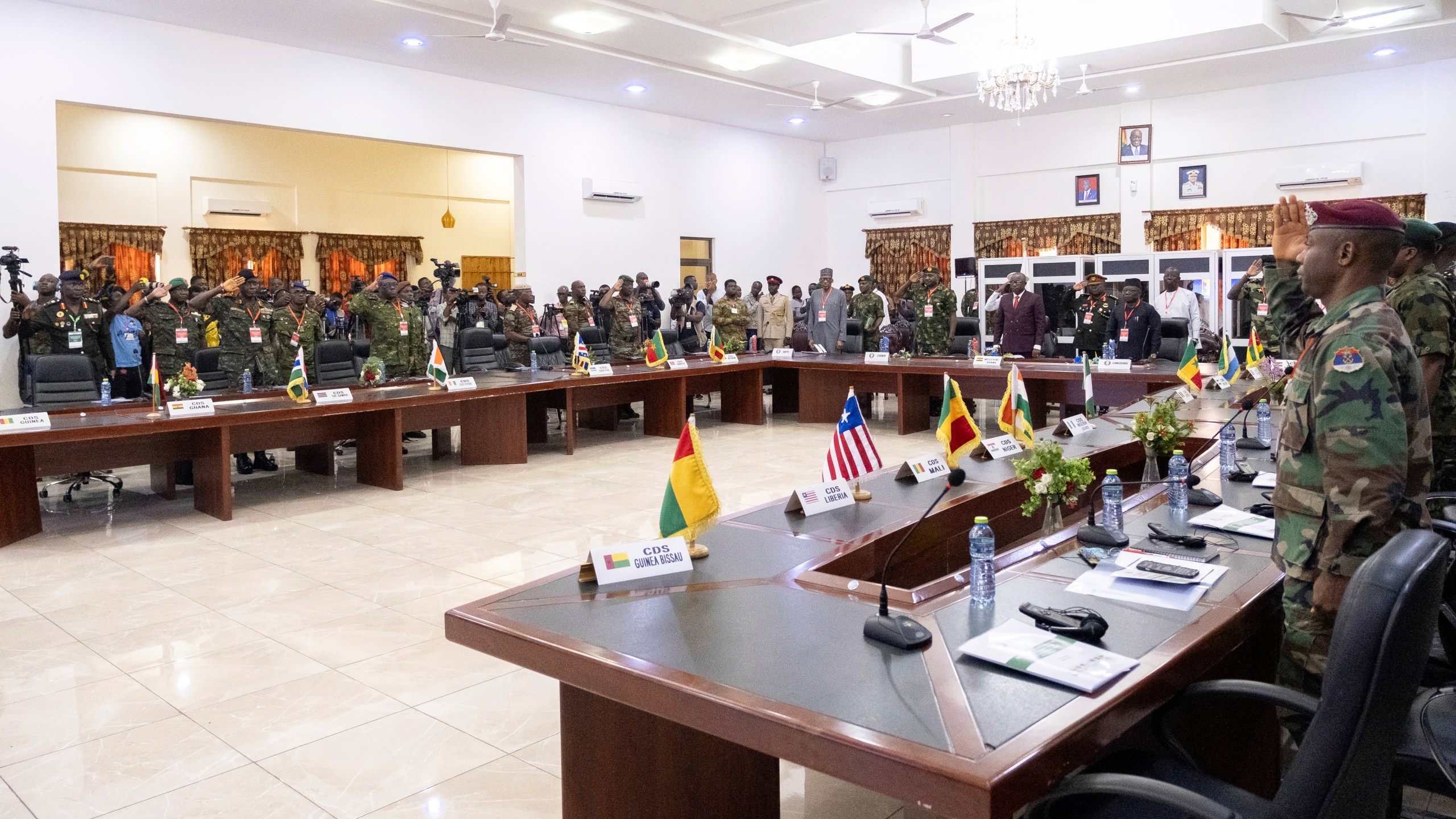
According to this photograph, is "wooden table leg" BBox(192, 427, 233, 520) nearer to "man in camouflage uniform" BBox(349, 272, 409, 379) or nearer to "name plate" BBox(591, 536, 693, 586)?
"man in camouflage uniform" BBox(349, 272, 409, 379)

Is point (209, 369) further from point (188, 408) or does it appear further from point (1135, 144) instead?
point (1135, 144)

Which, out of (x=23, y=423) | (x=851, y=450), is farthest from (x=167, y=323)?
(x=851, y=450)

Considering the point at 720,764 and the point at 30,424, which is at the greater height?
the point at 30,424

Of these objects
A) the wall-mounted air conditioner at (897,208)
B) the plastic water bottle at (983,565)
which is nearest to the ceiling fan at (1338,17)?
the wall-mounted air conditioner at (897,208)

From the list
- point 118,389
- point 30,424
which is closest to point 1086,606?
point 30,424

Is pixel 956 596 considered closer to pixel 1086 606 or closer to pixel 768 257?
pixel 1086 606

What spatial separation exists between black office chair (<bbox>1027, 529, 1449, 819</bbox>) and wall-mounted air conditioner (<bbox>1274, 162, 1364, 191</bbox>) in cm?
1223

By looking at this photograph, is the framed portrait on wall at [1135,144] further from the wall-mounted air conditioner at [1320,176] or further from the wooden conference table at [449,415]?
the wooden conference table at [449,415]

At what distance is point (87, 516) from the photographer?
5.83 metres

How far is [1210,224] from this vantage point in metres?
12.6

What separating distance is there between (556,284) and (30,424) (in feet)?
23.7

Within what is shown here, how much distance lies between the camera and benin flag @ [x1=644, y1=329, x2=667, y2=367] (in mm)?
8703

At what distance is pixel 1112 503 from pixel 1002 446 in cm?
144

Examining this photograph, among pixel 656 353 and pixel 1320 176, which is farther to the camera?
pixel 1320 176
